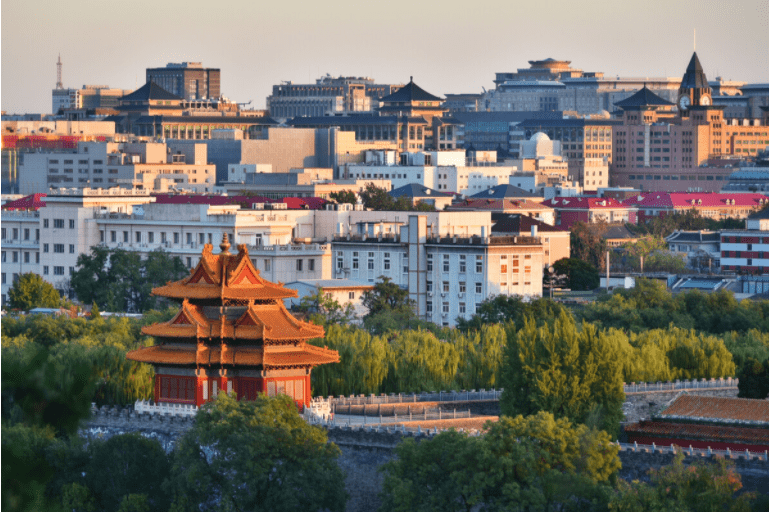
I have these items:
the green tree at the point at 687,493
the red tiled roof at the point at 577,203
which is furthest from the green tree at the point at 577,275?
the green tree at the point at 687,493

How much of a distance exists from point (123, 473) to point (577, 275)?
2885 inches

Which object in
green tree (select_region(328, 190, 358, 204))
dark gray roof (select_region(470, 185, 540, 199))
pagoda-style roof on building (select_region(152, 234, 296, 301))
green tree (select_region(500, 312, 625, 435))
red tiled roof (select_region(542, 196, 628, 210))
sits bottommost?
green tree (select_region(500, 312, 625, 435))

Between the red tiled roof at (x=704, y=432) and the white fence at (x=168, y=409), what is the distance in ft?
39.4

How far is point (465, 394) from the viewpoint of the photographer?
169ft

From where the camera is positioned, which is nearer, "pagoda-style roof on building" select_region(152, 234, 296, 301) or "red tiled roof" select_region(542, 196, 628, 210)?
"pagoda-style roof on building" select_region(152, 234, 296, 301)

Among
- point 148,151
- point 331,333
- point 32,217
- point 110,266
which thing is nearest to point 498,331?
point 331,333

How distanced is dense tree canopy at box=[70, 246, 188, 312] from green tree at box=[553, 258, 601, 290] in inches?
1118

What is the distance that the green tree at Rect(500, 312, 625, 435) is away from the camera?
4559 centimetres

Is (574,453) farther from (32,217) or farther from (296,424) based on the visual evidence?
(32,217)

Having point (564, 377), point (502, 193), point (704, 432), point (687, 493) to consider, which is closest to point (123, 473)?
point (564, 377)

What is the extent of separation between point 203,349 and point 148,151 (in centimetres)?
14107

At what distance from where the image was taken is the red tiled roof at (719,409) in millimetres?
45688

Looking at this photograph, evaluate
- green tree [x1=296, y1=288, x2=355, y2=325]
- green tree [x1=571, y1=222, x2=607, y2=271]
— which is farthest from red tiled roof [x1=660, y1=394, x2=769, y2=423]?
green tree [x1=571, y1=222, x2=607, y2=271]

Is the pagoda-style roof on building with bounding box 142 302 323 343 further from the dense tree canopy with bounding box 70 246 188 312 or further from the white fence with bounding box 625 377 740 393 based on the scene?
the dense tree canopy with bounding box 70 246 188 312
